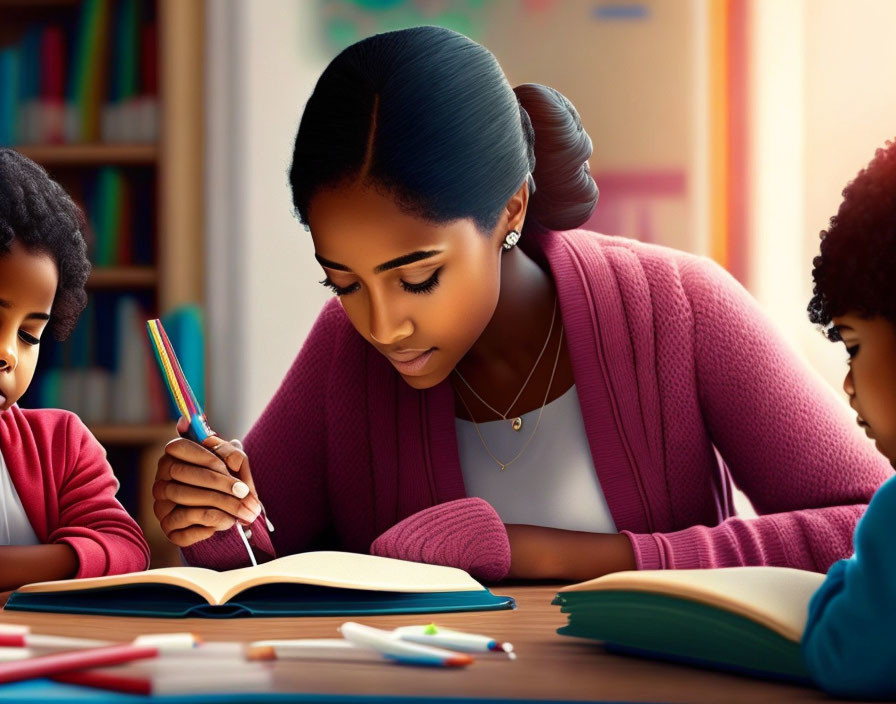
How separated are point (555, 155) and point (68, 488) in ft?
2.29

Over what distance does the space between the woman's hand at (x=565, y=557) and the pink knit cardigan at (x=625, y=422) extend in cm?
20

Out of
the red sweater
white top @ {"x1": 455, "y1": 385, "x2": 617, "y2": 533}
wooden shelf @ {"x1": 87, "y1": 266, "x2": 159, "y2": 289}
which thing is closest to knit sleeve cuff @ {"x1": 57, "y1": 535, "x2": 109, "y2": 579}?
the red sweater

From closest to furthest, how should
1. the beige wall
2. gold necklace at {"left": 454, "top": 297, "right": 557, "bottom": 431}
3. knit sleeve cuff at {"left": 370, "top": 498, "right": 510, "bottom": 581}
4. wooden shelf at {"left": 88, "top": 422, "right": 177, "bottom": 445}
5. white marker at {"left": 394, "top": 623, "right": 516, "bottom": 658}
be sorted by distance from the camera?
white marker at {"left": 394, "top": 623, "right": 516, "bottom": 658}
knit sleeve cuff at {"left": 370, "top": 498, "right": 510, "bottom": 581}
gold necklace at {"left": 454, "top": 297, "right": 557, "bottom": 431}
wooden shelf at {"left": 88, "top": 422, "right": 177, "bottom": 445}
the beige wall

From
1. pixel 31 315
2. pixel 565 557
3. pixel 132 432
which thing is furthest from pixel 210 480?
pixel 132 432

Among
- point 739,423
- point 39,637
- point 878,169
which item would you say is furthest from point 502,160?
point 39,637

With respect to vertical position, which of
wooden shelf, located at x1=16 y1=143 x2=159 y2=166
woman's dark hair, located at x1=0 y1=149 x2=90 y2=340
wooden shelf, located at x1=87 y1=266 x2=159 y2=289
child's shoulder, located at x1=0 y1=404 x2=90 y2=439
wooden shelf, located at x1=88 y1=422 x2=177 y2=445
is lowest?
wooden shelf, located at x1=88 y1=422 x2=177 y2=445

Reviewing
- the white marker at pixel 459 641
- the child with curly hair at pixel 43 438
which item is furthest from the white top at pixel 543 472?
the white marker at pixel 459 641

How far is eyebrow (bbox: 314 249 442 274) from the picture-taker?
3.73ft

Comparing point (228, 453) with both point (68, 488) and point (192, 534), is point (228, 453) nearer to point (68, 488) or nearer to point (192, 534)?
point (192, 534)

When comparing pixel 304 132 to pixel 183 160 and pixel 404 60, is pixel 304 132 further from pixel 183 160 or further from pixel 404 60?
pixel 183 160

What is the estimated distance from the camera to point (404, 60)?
46.4 inches

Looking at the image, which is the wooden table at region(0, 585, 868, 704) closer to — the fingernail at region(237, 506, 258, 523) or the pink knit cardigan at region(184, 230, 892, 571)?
the fingernail at region(237, 506, 258, 523)

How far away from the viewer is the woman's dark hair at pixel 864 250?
0.73 metres

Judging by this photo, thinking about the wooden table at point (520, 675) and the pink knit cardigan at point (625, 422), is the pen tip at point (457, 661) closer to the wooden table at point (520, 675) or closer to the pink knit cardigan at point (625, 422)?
the wooden table at point (520, 675)
